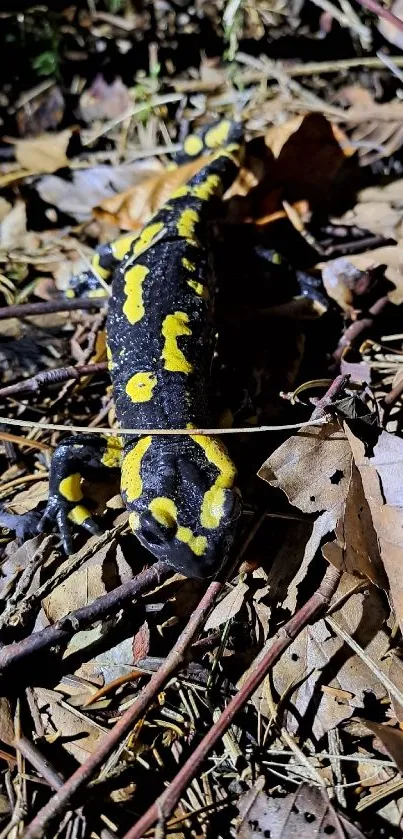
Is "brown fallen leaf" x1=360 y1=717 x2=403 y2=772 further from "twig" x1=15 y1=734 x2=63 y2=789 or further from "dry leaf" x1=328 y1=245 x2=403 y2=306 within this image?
"dry leaf" x1=328 y1=245 x2=403 y2=306

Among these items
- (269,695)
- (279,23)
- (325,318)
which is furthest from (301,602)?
(279,23)

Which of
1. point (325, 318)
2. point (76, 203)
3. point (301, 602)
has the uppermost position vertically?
point (76, 203)

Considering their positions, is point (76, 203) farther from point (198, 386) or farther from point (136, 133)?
point (198, 386)

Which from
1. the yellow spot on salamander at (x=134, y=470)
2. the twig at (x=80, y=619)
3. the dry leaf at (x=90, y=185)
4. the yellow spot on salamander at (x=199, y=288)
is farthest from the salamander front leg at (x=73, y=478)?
the dry leaf at (x=90, y=185)

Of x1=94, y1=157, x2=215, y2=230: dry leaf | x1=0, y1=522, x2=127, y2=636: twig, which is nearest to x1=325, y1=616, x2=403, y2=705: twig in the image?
x1=0, y1=522, x2=127, y2=636: twig

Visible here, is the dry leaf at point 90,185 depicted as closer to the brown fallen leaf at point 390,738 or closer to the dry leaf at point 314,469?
the dry leaf at point 314,469

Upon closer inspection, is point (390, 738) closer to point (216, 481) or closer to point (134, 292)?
point (216, 481)
